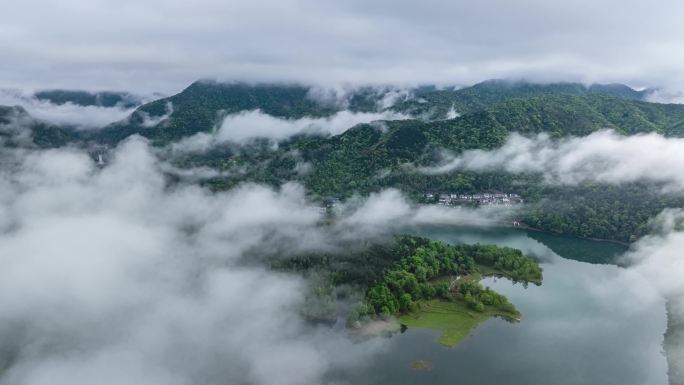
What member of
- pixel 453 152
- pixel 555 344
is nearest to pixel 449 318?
pixel 555 344

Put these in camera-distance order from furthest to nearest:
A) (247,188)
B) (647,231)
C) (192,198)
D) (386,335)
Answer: (247,188), (192,198), (647,231), (386,335)

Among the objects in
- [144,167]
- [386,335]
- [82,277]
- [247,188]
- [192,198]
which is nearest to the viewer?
[386,335]

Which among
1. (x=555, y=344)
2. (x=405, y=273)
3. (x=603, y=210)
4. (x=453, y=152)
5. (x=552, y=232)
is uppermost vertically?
(x=453, y=152)

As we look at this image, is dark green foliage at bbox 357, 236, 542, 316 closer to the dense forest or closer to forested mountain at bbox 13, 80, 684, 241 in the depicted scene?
the dense forest

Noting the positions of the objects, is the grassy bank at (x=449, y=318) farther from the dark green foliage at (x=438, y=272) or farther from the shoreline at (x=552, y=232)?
the shoreline at (x=552, y=232)

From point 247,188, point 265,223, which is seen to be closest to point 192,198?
point 247,188

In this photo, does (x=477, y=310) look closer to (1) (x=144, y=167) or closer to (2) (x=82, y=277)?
(2) (x=82, y=277)

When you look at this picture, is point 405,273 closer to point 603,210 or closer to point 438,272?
point 438,272
